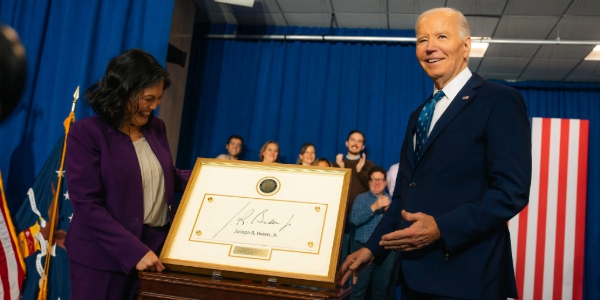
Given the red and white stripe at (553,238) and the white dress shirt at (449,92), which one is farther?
the red and white stripe at (553,238)

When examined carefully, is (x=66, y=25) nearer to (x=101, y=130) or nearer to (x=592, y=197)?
(x=101, y=130)

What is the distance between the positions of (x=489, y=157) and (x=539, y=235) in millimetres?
4969

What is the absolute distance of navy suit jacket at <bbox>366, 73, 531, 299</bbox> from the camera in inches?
46.9

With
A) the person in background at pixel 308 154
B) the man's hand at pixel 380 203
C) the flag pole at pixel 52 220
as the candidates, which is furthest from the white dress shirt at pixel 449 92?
the person in background at pixel 308 154

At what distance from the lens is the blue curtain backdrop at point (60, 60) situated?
3781 mm

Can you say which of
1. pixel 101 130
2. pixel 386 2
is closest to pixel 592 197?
pixel 386 2

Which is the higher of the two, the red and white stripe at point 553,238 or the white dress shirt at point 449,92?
the white dress shirt at point 449,92

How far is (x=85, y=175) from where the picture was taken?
1539 millimetres

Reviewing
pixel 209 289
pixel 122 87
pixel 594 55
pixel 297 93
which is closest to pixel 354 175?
pixel 297 93

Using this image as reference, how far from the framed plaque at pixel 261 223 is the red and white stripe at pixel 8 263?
2.25 m

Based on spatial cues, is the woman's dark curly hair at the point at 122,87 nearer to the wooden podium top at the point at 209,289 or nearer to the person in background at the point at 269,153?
the wooden podium top at the point at 209,289

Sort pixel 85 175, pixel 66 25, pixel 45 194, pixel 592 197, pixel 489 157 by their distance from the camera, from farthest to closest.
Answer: pixel 592 197, pixel 66 25, pixel 45 194, pixel 85 175, pixel 489 157

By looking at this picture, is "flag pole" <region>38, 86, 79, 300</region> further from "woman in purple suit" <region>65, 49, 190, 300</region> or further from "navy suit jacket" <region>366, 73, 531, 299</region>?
"navy suit jacket" <region>366, 73, 531, 299</region>
